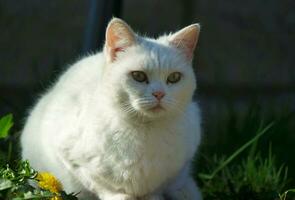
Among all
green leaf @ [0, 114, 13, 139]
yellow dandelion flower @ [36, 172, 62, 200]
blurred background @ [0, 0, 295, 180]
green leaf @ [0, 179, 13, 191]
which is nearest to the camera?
green leaf @ [0, 179, 13, 191]

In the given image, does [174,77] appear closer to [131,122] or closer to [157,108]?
[157,108]

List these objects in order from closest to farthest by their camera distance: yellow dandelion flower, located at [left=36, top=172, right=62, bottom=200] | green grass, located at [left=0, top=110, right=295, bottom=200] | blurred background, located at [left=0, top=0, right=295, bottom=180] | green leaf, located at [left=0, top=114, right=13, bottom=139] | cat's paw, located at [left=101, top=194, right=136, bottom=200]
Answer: yellow dandelion flower, located at [left=36, top=172, right=62, bottom=200]
cat's paw, located at [left=101, top=194, right=136, bottom=200]
green leaf, located at [left=0, top=114, right=13, bottom=139]
green grass, located at [left=0, top=110, right=295, bottom=200]
blurred background, located at [left=0, top=0, right=295, bottom=180]

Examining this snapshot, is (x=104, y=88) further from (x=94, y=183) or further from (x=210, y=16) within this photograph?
(x=210, y=16)

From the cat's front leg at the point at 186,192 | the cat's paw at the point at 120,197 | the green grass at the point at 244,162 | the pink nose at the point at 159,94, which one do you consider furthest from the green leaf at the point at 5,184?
the cat's front leg at the point at 186,192

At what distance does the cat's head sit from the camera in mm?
3027

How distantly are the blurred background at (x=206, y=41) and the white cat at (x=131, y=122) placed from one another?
187 centimetres

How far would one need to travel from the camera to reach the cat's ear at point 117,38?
3.07 metres

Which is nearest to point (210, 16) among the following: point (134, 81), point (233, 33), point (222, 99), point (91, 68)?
point (233, 33)

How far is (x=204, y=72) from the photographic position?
18.3 ft

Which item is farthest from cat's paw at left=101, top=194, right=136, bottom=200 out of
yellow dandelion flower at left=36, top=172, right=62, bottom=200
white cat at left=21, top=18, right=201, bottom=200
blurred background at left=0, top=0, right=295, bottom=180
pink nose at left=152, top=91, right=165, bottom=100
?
blurred background at left=0, top=0, right=295, bottom=180

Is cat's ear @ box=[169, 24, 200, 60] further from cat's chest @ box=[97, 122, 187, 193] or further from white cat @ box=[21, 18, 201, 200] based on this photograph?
cat's chest @ box=[97, 122, 187, 193]

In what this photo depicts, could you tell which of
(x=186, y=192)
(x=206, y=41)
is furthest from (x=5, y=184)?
(x=206, y=41)

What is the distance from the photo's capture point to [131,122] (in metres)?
3.16

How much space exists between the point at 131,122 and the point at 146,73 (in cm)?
25
